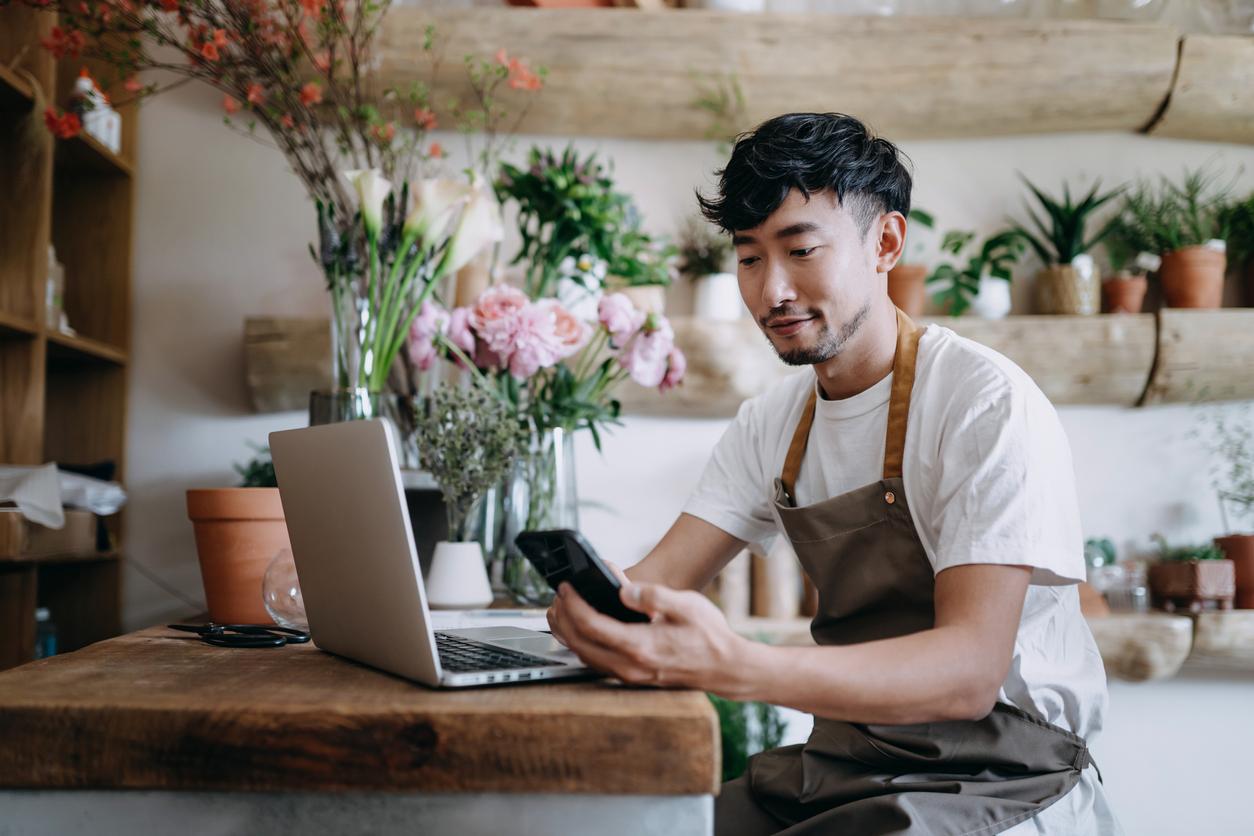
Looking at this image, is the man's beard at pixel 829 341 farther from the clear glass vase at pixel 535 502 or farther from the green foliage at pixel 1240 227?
the green foliage at pixel 1240 227

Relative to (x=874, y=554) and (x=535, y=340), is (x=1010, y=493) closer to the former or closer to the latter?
(x=874, y=554)

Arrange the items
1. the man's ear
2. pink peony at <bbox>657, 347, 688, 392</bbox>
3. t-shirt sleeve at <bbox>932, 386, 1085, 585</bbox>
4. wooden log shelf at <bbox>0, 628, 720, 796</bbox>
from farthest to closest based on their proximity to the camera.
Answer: pink peony at <bbox>657, 347, 688, 392</bbox> < the man's ear < t-shirt sleeve at <bbox>932, 386, 1085, 585</bbox> < wooden log shelf at <bbox>0, 628, 720, 796</bbox>

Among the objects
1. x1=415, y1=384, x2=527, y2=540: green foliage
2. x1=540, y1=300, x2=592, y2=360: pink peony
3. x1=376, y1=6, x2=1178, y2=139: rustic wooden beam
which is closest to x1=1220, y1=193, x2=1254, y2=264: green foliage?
x1=376, y1=6, x2=1178, y2=139: rustic wooden beam

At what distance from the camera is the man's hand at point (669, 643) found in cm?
87

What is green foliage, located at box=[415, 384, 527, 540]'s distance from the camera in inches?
66.5

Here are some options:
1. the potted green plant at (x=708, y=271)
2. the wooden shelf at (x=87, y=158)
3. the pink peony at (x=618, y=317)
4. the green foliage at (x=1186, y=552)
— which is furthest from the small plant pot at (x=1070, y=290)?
the wooden shelf at (x=87, y=158)

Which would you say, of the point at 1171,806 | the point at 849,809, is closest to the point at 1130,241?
the point at 1171,806

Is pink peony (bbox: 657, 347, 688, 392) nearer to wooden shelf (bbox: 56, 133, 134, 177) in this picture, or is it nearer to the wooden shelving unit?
the wooden shelving unit

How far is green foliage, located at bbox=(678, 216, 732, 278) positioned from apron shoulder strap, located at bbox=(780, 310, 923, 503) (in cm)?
128

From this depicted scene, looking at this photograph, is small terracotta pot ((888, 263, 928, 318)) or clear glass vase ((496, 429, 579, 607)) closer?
clear glass vase ((496, 429, 579, 607))

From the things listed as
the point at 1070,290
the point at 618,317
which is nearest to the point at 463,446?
the point at 618,317

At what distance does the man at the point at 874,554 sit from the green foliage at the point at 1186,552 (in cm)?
169

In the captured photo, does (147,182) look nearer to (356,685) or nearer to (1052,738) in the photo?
(356,685)

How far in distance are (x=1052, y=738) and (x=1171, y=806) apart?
6.59ft
